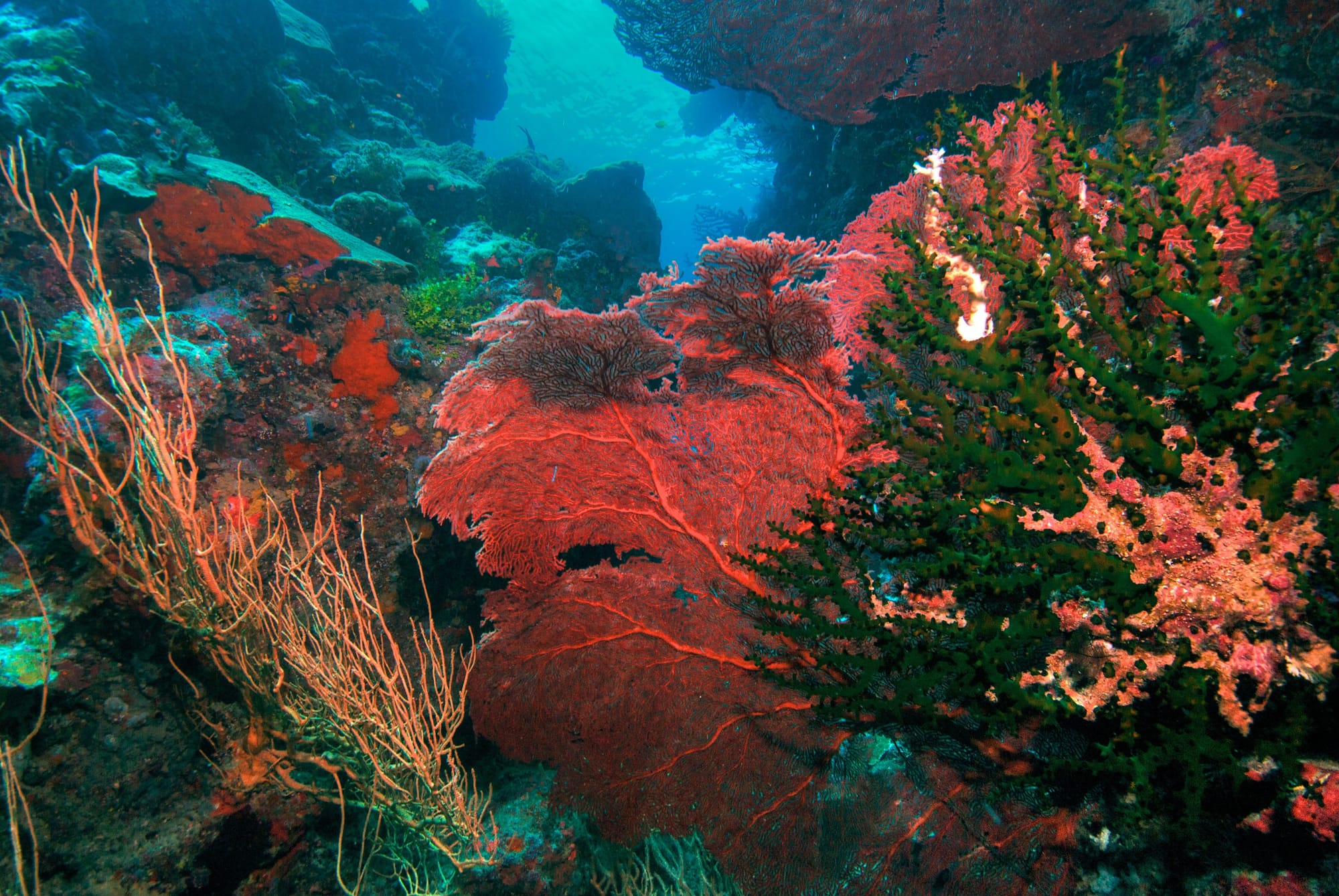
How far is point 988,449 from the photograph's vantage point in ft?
7.35

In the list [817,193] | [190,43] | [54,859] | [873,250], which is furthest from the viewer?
[817,193]

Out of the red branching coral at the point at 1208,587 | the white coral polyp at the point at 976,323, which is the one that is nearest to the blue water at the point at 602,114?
the white coral polyp at the point at 976,323

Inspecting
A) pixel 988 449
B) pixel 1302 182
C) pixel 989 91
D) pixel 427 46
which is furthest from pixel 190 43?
pixel 1302 182

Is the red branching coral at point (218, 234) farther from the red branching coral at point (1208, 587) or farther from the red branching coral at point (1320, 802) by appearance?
the red branching coral at point (1320, 802)

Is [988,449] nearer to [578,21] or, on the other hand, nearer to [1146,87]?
[1146,87]

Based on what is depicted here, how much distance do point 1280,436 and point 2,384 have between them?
9.20 m

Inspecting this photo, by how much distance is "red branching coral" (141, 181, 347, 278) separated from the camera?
6.82 m

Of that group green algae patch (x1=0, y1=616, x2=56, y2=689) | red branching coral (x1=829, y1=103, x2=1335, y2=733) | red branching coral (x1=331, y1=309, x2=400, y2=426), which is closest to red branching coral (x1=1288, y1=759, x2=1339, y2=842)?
red branching coral (x1=829, y1=103, x2=1335, y2=733)

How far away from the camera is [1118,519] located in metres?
2.24

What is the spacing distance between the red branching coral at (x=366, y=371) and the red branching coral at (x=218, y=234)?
68.6 inches

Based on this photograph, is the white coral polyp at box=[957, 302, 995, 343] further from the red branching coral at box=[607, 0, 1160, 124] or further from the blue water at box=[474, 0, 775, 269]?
the blue water at box=[474, 0, 775, 269]

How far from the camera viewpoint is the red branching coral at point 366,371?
5.82 meters

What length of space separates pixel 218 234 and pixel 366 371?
3474mm

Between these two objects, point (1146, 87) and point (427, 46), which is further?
point (427, 46)
